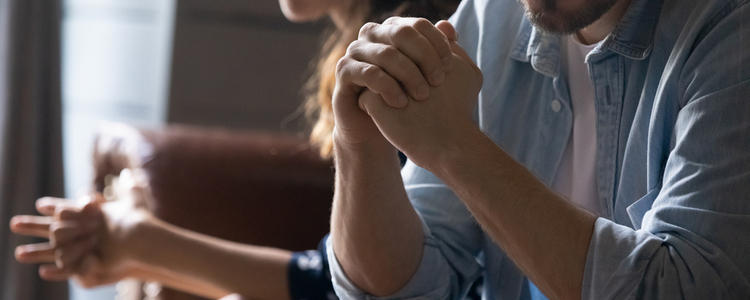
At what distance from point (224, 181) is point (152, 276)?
0.23m

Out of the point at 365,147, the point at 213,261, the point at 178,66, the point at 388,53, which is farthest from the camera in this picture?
the point at 178,66

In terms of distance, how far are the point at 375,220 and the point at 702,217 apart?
387 mm

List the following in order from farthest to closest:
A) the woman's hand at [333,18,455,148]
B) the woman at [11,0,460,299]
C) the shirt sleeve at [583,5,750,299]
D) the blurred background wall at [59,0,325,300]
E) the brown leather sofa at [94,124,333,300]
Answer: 1. the blurred background wall at [59,0,325,300]
2. the brown leather sofa at [94,124,333,300]
3. the woman at [11,0,460,299]
4. the woman's hand at [333,18,455,148]
5. the shirt sleeve at [583,5,750,299]

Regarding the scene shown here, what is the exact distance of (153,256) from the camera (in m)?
1.14

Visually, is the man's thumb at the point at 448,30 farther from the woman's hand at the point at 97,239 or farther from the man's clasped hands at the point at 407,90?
the woman's hand at the point at 97,239

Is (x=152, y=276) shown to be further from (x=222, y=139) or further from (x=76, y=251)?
(x=222, y=139)

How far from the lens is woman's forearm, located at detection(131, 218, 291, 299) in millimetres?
1105

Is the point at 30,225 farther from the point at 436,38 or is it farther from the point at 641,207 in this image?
the point at 641,207

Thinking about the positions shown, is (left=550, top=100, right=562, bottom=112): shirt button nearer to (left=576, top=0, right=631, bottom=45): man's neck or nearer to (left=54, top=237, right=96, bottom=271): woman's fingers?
(left=576, top=0, right=631, bottom=45): man's neck

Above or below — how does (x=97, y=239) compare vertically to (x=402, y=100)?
below

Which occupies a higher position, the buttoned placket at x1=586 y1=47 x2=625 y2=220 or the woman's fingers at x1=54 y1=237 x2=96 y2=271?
the buttoned placket at x1=586 y1=47 x2=625 y2=220

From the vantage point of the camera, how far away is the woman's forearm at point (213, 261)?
111cm

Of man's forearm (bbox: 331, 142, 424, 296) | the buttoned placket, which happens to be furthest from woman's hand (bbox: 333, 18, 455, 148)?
the buttoned placket

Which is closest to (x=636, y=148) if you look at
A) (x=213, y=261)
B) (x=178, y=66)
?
(x=213, y=261)
